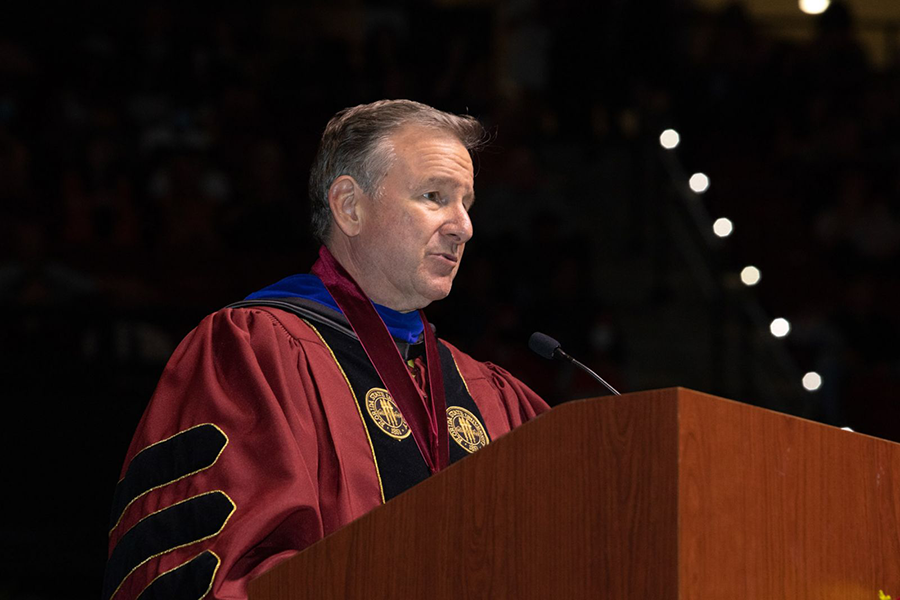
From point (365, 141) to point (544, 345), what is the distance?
61cm

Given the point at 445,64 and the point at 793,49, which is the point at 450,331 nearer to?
the point at 445,64

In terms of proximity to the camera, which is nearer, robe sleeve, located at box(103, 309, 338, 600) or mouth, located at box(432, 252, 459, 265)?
robe sleeve, located at box(103, 309, 338, 600)

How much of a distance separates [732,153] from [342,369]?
7197mm

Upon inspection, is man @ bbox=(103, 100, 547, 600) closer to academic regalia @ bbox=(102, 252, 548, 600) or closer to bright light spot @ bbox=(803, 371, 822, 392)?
academic regalia @ bbox=(102, 252, 548, 600)

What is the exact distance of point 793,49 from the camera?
10320 mm

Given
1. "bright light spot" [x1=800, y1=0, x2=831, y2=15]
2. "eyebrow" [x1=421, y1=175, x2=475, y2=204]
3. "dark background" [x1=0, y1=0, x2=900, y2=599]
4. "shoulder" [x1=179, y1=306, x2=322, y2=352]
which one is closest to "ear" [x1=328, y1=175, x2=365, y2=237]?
"eyebrow" [x1=421, y1=175, x2=475, y2=204]

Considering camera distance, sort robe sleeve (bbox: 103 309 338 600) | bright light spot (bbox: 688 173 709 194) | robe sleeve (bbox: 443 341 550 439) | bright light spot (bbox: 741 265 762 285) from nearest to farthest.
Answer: robe sleeve (bbox: 103 309 338 600) < robe sleeve (bbox: 443 341 550 439) < bright light spot (bbox: 741 265 762 285) < bright light spot (bbox: 688 173 709 194)

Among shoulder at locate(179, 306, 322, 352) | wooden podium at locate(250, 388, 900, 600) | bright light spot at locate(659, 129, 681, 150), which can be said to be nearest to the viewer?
wooden podium at locate(250, 388, 900, 600)

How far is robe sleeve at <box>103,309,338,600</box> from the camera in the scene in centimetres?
201

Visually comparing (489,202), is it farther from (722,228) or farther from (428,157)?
(428,157)

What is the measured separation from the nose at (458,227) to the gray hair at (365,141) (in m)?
0.17

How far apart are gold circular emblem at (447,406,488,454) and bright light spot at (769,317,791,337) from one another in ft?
12.6

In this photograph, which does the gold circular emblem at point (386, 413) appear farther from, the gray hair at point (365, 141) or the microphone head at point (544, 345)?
the gray hair at point (365, 141)

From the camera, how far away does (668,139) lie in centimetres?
739
